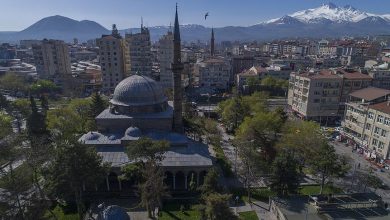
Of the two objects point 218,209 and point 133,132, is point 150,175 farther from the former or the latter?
point 133,132

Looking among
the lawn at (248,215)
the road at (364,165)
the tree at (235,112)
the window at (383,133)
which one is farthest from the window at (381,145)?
the lawn at (248,215)

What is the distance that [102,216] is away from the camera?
30.7m

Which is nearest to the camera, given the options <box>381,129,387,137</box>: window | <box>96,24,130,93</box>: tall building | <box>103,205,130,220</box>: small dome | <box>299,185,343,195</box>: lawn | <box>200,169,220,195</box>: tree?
<box>103,205,130,220</box>: small dome

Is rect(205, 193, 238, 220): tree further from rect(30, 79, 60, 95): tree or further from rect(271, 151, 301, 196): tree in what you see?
rect(30, 79, 60, 95): tree

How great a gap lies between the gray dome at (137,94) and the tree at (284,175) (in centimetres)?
2401

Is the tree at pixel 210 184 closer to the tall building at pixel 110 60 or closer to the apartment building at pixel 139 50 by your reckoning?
the tall building at pixel 110 60

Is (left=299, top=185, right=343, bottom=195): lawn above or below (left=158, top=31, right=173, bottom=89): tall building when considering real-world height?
below

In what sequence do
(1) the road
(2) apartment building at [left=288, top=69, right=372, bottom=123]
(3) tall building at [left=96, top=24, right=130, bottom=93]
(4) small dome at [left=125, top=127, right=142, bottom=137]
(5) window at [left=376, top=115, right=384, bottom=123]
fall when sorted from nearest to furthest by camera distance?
(1) the road < (4) small dome at [left=125, top=127, right=142, bottom=137] < (5) window at [left=376, top=115, right=384, bottom=123] < (2) apartment building at [left=288, top=69, right=372, bottom=123] < (3) tall building at [left=96, top=24, right=130, bottom=93]

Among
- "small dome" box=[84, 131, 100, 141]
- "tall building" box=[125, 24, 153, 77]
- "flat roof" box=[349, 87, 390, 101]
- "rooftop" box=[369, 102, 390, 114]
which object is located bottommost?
"small dome" box=[84, 131, 100, 141]

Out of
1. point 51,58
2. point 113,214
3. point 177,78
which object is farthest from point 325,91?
point 51,58

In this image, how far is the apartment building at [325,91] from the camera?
7225cm

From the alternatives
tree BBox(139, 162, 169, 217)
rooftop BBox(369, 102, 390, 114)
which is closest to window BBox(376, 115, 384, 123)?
rooftop BBox(369, 102, 390, 114)

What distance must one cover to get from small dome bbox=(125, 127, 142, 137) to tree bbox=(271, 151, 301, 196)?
21585mm

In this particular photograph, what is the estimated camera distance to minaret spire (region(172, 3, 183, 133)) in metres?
50.3
